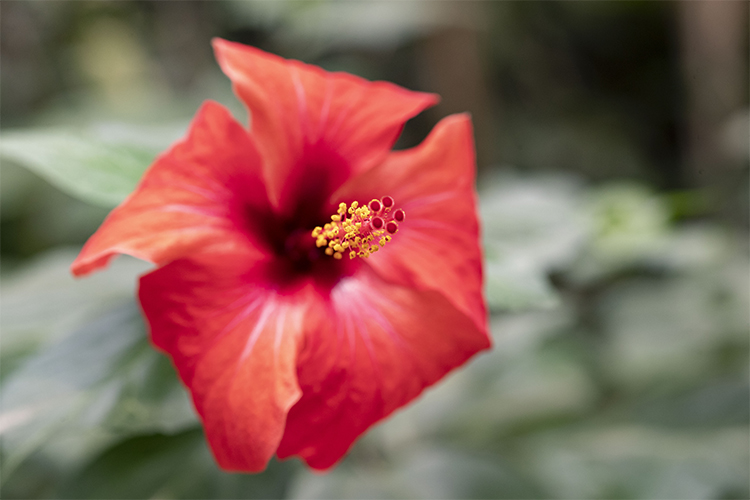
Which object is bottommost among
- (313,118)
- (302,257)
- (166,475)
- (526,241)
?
(166,475)

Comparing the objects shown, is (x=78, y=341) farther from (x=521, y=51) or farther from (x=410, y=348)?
(x=521, y=51)

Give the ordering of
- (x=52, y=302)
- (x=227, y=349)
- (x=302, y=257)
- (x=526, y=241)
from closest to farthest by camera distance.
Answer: (x=227, y=349), (x=302, y=257), (x=52, y=302), (x=526, y=241)

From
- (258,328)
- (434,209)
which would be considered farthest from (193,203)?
(434,209)

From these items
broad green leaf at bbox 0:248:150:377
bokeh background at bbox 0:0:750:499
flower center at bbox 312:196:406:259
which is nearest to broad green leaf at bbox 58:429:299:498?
bokeh background at bbox 0:0:750:499

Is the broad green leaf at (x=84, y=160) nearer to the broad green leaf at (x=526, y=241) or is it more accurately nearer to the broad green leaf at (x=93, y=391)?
the broad green leaf at (x=93, y=391)

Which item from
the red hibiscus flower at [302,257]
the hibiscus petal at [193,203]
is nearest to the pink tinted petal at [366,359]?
the red hibiscus flower at [302,257]

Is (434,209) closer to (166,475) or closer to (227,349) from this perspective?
(227,349)
